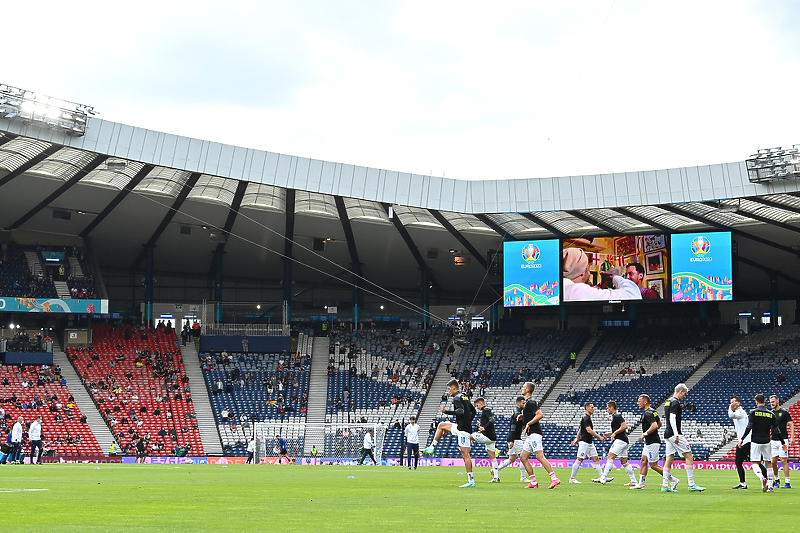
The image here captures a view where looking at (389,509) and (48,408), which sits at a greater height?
(48,408)

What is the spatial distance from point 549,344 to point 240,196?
22.8 m

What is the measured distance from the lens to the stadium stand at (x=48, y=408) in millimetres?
45094

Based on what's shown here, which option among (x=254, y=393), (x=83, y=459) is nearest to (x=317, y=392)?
(x=254, y=393)

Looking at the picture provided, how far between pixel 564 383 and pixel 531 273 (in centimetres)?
754

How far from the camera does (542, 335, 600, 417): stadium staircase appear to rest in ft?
170

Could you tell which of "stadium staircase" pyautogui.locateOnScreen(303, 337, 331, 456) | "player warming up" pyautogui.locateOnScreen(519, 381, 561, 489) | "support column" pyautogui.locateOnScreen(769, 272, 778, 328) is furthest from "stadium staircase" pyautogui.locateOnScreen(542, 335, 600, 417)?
"player warming up" pyautogui.locateOnScreen(519, 381, 561, 489)

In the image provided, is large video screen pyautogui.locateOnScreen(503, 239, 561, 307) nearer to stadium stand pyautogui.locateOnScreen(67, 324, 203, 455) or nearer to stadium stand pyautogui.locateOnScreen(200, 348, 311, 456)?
stadium stand pyautogui.locateOnScreen(200, 348, 311, 456)

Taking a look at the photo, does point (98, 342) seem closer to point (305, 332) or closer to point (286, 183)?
point (305, 332)

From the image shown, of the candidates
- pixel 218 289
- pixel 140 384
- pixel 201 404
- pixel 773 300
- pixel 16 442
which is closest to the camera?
pixel 16 442

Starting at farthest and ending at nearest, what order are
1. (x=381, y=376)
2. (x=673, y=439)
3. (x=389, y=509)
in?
(x=381, y=376) < (x=673, y=439) < (x=389, y=509)

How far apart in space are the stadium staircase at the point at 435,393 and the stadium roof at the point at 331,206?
20.5ft

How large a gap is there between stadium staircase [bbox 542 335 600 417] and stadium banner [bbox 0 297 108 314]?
27.0 metres

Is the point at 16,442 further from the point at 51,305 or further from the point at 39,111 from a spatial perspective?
the point at 51,305

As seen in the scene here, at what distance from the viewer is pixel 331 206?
4884 centimetres
